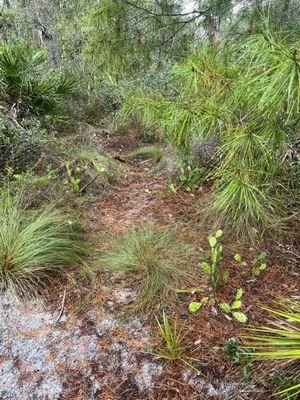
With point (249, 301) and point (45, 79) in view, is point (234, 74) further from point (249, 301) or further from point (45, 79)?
point (45, 79)

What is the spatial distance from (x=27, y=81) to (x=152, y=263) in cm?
359

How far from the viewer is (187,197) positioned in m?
3.38

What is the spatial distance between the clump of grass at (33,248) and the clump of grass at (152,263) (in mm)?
318

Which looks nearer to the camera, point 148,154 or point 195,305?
point 195,305

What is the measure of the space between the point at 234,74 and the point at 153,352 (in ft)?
5.70

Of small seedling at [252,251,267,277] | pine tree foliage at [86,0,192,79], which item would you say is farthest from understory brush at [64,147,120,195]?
small seedling at [252,251,267,277]

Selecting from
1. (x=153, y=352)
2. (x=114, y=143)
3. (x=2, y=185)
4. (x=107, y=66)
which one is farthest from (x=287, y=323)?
(x=114, y=143)

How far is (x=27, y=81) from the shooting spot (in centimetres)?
447

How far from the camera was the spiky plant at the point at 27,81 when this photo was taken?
14.5ft

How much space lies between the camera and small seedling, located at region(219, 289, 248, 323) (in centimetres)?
188

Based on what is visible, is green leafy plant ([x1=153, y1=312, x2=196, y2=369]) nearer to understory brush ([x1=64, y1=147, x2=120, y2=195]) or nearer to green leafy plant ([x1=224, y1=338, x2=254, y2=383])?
green leafy plant ([x1=224, y1=338, x2=254, y2=383])

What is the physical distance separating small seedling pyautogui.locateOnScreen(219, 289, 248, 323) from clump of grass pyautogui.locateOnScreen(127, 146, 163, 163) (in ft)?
9.19

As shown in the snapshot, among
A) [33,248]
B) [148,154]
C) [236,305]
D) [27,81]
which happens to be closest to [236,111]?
[236,305]

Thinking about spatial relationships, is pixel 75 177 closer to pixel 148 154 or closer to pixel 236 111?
pixel 148 154
